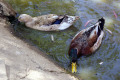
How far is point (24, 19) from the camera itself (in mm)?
6148

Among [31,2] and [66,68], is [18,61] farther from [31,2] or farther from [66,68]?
[31,2]

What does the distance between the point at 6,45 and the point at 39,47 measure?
4.48 feet

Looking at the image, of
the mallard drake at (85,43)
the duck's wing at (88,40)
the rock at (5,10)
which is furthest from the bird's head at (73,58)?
the rock at (5,10)

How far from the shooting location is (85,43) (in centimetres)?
517

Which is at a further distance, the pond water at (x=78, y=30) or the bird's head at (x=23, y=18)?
the bird's head at (x=23, y=18)

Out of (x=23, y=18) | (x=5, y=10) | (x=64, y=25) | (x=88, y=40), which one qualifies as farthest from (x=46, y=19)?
(x=88, y=40)

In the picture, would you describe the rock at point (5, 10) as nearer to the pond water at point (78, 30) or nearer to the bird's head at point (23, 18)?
the bird's head at point (23, 18)

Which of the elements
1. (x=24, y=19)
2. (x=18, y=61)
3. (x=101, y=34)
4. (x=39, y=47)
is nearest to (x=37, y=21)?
(x=24, y=19)

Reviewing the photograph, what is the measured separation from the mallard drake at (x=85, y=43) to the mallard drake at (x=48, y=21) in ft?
3.49

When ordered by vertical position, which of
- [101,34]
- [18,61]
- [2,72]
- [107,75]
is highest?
[2,72]

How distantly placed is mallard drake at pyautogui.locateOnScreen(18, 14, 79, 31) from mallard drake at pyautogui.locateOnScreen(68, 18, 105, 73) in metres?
1.06

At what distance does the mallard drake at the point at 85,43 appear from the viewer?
15.4 feet

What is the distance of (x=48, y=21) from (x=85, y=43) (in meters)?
1.75

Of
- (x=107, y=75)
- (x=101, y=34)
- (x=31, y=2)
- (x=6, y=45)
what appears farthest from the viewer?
(x=31, y=2)
